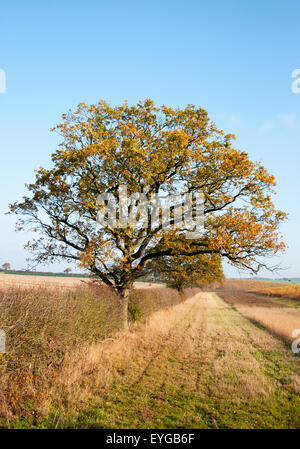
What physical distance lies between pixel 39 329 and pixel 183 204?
34.2 ft

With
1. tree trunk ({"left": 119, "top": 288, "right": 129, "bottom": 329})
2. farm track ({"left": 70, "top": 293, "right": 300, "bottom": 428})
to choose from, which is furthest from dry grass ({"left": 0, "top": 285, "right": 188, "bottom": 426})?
tree trunk ({"left": 119, "top": 288, "right": 129, "bottom": 329})

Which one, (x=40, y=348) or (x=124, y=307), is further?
(x=124, y=307)

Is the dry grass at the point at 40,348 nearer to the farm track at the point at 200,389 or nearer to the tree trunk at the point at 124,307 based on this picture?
the farm track at the point at 200,389

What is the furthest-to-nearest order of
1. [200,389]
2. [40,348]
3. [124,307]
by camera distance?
A: [124,307] → [200,389] → [40,348]

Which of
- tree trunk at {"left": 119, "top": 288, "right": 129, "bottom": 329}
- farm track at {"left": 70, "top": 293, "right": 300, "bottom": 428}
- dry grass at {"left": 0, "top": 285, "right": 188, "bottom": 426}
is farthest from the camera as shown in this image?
tree trunk at {"left": 119, "top": 288, "right": 129, "bottom": 329}

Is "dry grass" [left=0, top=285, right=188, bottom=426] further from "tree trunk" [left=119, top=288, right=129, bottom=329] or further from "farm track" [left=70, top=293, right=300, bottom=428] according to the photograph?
"tree trunk" [left=119, top=288, right=129, bottom=329]

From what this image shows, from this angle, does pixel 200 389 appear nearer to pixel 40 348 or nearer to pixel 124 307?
pixel 40 348

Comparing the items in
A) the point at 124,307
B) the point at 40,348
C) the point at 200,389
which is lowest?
the point at 200,389

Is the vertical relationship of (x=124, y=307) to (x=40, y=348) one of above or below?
below

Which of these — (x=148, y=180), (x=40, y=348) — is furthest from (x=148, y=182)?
(x=40, y=348)

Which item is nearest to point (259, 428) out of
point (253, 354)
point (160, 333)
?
point (253, 354)

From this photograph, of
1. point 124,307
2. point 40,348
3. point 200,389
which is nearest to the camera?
point 40,348

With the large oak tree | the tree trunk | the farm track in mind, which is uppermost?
→ the large oak tree

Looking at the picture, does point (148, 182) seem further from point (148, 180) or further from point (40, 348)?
point (40, 348)
